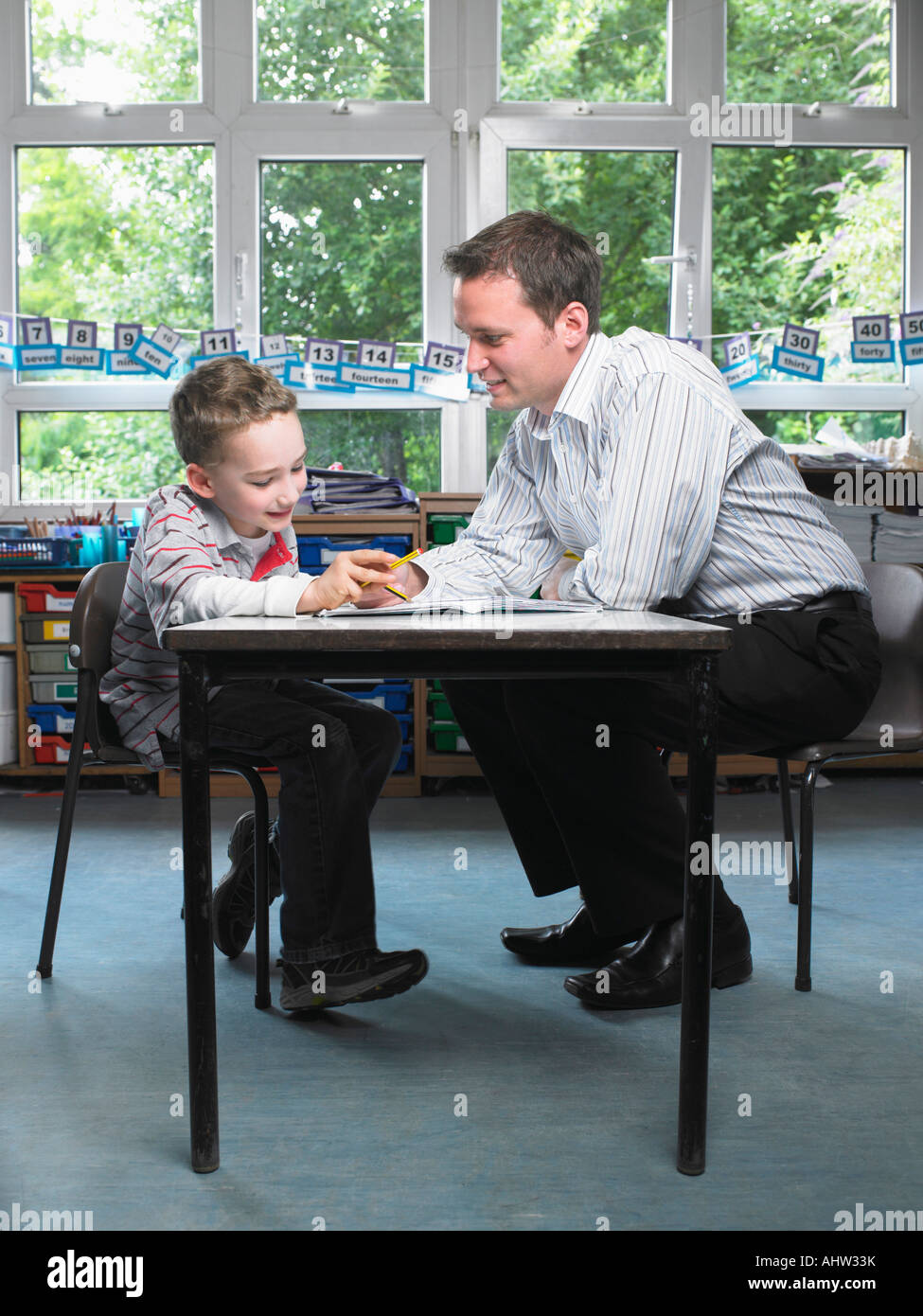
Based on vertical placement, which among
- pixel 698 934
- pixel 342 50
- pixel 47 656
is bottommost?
pixel 698 934

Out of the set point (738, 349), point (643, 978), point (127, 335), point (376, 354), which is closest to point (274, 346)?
point (376, 354)

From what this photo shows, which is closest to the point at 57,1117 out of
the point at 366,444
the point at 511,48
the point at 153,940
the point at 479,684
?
the point at 153,940

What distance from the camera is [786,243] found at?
3.93 meters

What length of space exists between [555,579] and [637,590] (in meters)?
0.41

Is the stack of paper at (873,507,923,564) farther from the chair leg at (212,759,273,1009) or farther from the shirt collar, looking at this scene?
the chair leg at (212,759,273,1009)

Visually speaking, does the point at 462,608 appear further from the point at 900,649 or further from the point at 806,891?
the point at 900,649

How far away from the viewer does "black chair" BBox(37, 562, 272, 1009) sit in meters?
1.74

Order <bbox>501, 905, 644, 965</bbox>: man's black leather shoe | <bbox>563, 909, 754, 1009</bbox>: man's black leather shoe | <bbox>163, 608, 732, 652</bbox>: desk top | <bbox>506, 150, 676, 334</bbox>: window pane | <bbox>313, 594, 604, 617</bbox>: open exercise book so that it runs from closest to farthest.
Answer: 1. <bbox>163, 608, 732, 652</bbox>: desk top
2. <bbox>313, 594, 604, 617</bbox>: open exercise book
3. <bbox>563, 909, 754, 1009</bbox>: man's black leather shoe
4. <bbox>501, 905, 644, 965</bbox>: man's black leather shoe
5. <bbox>506, 150, 676, 334</bbox>: window pane

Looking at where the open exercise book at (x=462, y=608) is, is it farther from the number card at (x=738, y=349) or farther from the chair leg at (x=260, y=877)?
the number card at (x=738, y=349)

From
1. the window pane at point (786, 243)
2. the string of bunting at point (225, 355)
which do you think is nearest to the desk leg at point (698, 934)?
the string of bunting at point (225, 355)

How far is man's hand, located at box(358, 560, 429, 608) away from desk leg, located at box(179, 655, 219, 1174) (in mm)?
425

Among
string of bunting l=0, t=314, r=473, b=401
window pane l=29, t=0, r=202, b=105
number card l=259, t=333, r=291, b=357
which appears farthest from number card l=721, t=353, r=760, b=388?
window pane l=29, t=0, r=202, b=105
